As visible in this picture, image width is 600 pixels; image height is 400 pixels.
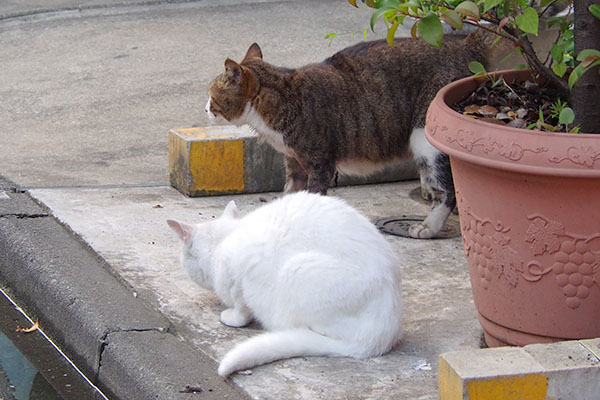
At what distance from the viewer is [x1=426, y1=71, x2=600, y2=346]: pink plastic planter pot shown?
8.70 feet

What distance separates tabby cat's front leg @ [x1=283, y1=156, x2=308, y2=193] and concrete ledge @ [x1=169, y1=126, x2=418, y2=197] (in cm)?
36

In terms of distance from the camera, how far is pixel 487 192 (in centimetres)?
286

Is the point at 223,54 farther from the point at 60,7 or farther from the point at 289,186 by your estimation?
the point at 289,186

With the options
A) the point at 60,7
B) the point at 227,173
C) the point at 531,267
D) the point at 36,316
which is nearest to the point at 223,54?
the point at 60,7

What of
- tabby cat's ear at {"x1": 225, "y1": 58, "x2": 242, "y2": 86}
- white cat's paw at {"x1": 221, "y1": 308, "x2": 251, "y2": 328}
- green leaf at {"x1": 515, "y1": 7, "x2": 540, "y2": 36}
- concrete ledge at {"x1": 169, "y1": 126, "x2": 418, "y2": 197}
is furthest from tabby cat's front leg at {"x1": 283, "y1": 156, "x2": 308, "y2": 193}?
green leaf at {"x1": 515, "y1": 7, "x2": 540, "y2": 36}

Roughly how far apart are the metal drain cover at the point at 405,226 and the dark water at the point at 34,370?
1697 millimetres

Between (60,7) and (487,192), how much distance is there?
7.19 meters

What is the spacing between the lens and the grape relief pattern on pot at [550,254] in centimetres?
271

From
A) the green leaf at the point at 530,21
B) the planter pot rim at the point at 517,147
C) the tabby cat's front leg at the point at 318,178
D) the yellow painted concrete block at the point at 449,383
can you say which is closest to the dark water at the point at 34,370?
the yellow painted concrete block at the point at 449,383

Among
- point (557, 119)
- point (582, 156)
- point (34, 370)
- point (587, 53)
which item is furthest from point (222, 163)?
point (582, 156)

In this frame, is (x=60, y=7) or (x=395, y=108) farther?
(x=60, y=7)

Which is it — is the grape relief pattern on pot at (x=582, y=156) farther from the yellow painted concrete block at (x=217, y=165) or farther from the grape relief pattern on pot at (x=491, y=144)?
the yellow painted concrete block at (x=217, y=165)

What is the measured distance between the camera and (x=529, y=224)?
2758 millimetres

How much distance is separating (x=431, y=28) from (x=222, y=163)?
2.29m
